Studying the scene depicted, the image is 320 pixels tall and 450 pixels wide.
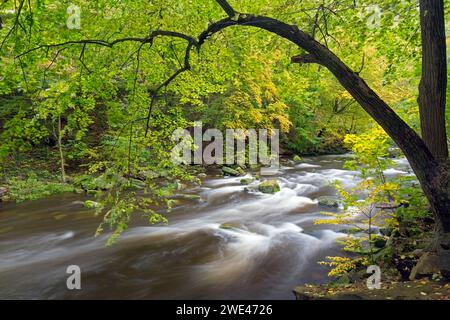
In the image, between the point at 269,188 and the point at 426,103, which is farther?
the point at 269,188

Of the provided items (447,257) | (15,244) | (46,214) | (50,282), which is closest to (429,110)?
(447,257)

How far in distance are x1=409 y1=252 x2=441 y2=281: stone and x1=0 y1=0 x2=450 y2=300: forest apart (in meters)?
0.03

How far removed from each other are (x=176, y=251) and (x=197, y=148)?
2.25 metres

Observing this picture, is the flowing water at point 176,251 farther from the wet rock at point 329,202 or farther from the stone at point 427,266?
the stone at point 427,266

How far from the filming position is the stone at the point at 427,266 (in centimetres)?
→ 414

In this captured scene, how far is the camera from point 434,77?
453 centimetres

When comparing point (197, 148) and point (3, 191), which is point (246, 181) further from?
point (3, 191)

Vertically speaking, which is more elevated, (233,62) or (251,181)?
(233,62)

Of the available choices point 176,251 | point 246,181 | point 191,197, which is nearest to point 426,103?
point 176,251

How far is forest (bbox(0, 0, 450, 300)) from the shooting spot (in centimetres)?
436

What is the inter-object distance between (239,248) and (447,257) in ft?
13.1

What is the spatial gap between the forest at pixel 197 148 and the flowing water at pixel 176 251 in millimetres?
43
